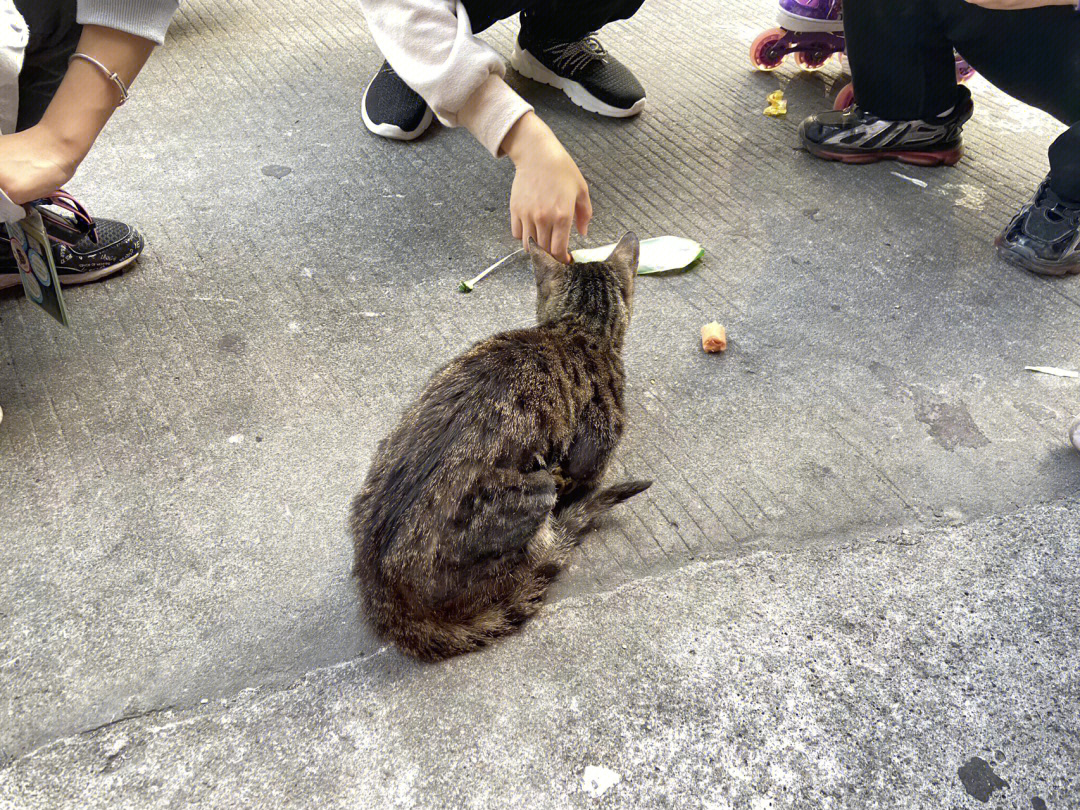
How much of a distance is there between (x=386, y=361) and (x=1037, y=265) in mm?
1833

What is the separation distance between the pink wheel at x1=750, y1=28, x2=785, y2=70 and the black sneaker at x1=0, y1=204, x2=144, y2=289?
2.37 meters

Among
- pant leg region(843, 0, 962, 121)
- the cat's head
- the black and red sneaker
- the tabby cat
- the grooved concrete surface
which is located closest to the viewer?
A: the tabby cat

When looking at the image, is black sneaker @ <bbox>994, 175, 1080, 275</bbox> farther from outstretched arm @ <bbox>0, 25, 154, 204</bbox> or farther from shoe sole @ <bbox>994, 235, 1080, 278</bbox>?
outstretched arm @ <bbox>0, 25, 154, 204</bbox>

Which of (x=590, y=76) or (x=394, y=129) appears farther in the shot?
(x=590, y=76)

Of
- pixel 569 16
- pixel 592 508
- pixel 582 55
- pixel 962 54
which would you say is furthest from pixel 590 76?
pixel 592 508

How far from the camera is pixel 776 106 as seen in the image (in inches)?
115

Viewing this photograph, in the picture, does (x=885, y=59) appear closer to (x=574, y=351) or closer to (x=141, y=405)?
(x=574, y=351)

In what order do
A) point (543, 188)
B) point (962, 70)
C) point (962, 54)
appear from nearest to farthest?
point (543, 188), point (962, 54), point (962, 70)

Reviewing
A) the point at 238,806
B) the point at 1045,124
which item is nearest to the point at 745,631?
the point at 238,806

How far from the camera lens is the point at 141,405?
1840 mm

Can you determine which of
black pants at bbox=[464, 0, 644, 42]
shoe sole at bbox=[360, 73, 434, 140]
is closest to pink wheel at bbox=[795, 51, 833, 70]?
black pants at bbox=[464, 0, 644, 42]

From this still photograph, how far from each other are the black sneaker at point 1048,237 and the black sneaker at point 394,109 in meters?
1.91

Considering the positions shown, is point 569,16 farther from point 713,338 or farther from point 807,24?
point 713,338

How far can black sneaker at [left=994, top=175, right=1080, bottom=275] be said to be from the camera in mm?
→ 2180
